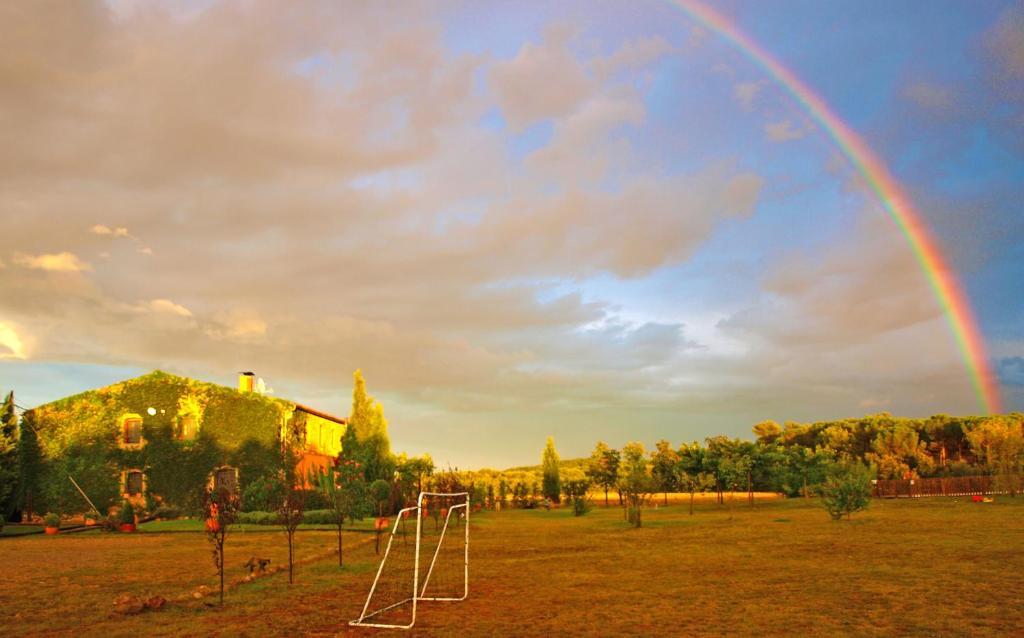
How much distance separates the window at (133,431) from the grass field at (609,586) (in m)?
16.5

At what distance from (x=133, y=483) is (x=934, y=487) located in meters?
53.8

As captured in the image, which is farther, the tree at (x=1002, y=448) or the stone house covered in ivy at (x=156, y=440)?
the tree at (x=1002, y=448)

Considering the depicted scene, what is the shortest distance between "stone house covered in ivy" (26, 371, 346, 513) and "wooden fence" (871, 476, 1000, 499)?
139ft

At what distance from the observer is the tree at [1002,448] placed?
2028 inches

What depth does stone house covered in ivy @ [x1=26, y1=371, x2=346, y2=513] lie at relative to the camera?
144ft

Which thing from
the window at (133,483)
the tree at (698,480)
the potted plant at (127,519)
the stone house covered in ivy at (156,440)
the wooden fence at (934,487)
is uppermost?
the stone house covered in ivy at (156,440)

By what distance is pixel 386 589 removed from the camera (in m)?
17.5

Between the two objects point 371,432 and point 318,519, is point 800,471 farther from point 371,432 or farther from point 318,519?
point 318,519

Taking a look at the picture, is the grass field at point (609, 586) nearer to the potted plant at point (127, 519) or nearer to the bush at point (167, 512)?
the potted plant at point (127, 519)

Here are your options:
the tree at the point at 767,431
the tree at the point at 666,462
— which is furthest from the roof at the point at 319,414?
the tree at the point at 767,431

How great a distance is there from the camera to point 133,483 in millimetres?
44281

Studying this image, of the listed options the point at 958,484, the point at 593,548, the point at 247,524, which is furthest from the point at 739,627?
the point at 958,484

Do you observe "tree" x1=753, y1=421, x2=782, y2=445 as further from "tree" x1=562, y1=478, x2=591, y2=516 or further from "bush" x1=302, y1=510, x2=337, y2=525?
"bush" x1=302, y1=510, x2=337, y2=525

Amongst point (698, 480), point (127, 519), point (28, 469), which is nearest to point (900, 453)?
point (698, 480)
